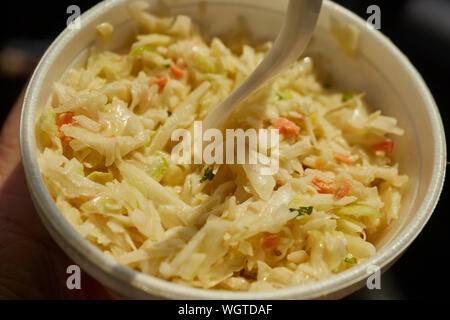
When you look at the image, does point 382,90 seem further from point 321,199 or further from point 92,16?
point 92,16

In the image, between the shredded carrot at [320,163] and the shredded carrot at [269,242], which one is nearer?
the shredded carrot at [269,242]

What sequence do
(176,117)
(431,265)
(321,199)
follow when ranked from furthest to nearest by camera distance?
(431,265), (176,117), (321,199)

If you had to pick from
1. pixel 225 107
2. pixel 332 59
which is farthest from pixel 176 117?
pixel 332 59

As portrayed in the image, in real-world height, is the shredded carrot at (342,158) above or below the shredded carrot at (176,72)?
below

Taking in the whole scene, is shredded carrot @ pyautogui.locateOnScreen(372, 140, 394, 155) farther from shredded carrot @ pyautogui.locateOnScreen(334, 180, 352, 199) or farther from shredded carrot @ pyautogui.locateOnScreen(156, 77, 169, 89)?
shredded carrot @ pyautogui.locateOnScreen(156, 77, 169, 89)
